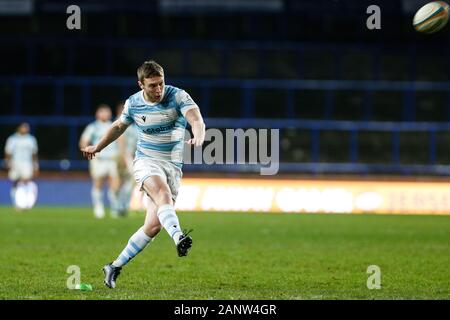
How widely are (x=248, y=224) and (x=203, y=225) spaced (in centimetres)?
124

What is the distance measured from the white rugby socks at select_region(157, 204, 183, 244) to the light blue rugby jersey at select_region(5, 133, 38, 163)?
19.7 m

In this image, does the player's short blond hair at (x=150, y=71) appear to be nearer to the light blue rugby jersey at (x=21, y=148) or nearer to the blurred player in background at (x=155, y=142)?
the blurred player in background at (x=155, y=142)

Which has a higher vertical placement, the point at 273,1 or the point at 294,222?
the point at 273,1

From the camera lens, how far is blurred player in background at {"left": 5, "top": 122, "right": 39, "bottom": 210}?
29469 mm

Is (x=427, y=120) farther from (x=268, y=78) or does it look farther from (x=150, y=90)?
(x=150, y=90)

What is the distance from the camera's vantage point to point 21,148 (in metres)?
29.6

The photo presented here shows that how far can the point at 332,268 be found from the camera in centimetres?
1331

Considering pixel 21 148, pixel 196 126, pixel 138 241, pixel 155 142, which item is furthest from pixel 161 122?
pixel 21 148

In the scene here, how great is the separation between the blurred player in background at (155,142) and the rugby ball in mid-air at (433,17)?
396cm

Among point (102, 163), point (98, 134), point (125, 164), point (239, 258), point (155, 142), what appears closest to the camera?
point (155, 142)

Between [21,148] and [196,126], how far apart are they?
20.0 m

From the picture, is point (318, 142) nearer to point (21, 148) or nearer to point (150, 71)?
point (21, 148)

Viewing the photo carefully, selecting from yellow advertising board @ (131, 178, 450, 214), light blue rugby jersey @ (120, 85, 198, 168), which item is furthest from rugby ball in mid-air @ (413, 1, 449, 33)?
yellow advertising board @ (131, 178, 450, 214)
